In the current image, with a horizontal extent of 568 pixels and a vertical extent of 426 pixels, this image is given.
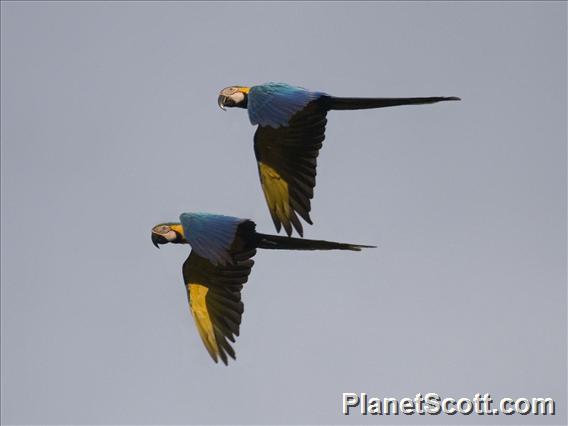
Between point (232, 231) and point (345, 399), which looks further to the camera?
point (345, 399)

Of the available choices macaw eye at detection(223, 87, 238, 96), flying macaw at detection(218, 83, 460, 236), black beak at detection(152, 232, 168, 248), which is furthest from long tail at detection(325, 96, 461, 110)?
black beak at detection(152, 232, 168, 248)

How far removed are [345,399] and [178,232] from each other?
3.10 m

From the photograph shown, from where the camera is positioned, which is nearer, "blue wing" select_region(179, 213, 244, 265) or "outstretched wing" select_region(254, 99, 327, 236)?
"blue wing" select_region(179, 213, 244, 265)

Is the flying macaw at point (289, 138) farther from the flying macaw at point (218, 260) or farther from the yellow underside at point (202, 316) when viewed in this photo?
the yellow underside at point (202, 316)

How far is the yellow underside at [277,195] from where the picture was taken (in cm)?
2080

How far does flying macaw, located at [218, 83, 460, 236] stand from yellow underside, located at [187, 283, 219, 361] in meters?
1.61

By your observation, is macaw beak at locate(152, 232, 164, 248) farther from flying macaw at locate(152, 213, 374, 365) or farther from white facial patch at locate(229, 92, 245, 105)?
white facial patch at locate(229, 92, 245, 105)

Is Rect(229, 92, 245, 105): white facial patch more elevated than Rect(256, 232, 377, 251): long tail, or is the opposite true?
Rect(229, 92, 245, 105): white facial patch

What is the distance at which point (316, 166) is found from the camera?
68.3 feet

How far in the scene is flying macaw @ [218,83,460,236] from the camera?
67.1 ft

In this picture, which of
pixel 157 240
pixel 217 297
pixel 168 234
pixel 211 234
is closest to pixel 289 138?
pixel 211 234

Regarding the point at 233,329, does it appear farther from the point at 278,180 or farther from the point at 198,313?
the point at 278,180

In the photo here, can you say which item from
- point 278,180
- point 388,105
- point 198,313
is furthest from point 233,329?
point 388,105

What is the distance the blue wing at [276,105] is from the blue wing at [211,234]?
4.00 ft
